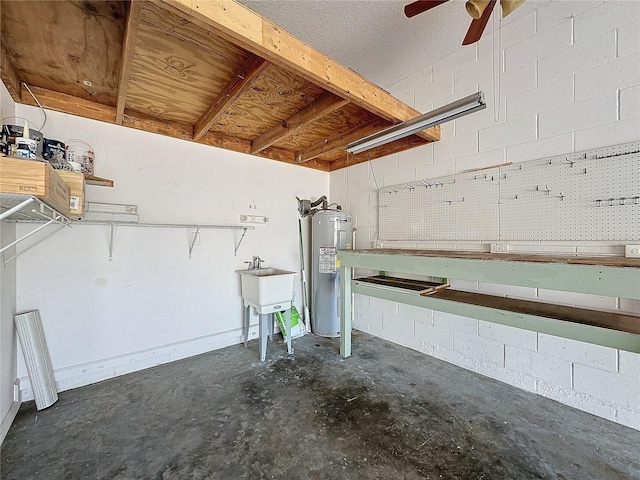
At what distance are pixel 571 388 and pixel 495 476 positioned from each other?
1.04 m

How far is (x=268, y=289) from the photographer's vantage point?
258 cm

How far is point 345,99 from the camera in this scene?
197cm

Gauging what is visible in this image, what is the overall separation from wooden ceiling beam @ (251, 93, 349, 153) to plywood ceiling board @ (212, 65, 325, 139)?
0.04 m

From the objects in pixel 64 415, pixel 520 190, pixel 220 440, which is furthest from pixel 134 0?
pixel 520 190

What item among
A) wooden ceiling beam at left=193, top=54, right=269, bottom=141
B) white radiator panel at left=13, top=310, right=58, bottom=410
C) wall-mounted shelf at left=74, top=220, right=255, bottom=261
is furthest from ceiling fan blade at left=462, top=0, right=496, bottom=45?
white radiator panel at left=13, top=310, right=58, bottom=410

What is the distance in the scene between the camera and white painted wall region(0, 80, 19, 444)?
1633 mm

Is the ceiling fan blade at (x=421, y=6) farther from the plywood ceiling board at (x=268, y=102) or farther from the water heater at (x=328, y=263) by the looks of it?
the water heater at (x=328, y=263)

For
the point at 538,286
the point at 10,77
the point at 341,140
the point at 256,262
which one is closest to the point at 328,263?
the point at 256,262

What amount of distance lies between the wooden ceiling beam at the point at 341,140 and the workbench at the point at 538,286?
48.9 inches

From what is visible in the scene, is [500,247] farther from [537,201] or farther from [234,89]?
[234,89]

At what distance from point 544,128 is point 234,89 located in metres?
2.29

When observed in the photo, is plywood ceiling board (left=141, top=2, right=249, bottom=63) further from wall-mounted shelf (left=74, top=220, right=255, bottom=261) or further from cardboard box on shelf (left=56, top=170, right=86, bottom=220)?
wall-mounted shelf (left=74, top=220, right=255, bottom=261)

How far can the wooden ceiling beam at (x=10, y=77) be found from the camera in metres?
1.63

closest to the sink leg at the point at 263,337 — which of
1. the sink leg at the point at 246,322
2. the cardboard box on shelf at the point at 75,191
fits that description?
the sink leg at the point at 246,322
